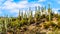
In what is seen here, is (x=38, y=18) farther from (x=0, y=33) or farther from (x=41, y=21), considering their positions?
(x=0, y=33)

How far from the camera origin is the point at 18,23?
68.4 ft

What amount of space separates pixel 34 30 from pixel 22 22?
2.35 meters

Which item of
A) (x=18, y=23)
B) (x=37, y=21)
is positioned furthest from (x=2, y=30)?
(x=37, y=21)

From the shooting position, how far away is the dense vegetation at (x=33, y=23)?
1892cm

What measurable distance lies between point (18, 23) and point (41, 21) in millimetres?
2478

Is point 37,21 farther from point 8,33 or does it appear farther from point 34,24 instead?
point 8,33

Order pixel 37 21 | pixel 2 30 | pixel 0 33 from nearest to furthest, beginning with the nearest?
1. pixel 0 33
2. pixel 2 30
3. pixel 37 21

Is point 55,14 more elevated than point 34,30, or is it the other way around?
point 55,14

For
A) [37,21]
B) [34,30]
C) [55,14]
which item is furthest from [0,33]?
[55,14]

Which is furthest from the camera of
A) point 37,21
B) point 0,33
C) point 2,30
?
point 37,21

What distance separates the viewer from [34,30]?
19062 millimetres

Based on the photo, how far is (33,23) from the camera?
67.6 ft

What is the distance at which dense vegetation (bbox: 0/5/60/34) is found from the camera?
18.9m

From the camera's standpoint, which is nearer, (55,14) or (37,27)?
(37,27)
